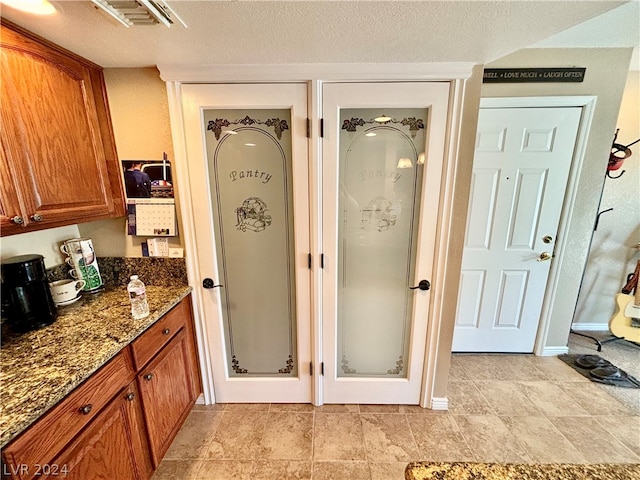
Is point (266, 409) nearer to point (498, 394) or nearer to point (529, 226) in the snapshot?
point (498, 394)

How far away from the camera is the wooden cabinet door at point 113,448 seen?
924 mm

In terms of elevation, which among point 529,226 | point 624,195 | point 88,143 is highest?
point 88,143

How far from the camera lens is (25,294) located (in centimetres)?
114

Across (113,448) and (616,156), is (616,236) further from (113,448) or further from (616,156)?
(113,448)

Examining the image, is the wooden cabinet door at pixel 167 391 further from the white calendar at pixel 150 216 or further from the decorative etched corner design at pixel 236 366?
the white calendar at pixel 150 216

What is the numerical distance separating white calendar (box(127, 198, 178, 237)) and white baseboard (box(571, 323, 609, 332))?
397 centimetres

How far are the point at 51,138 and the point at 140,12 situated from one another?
0.70m

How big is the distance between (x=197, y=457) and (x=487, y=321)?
2468mm

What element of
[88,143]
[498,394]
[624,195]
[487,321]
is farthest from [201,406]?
[624,195]

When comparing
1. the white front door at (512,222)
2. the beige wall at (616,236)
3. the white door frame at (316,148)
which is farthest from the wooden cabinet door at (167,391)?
the beige wall at (616,236)

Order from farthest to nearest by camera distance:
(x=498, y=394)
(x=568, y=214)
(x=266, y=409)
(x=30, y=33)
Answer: (x=568, y=214)
(x=498, y=394)
(x=266, y=409)
(x=30, y=33)

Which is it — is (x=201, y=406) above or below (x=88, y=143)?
below

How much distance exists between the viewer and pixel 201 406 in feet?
6.14

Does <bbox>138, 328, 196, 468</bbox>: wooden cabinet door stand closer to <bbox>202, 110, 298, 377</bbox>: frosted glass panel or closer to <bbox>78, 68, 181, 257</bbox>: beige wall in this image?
<bbox>202, 110, 298, 377</bbox>: frosted glass panel
